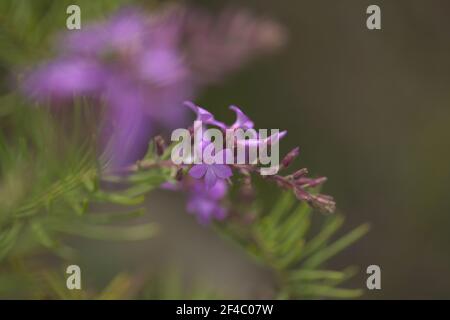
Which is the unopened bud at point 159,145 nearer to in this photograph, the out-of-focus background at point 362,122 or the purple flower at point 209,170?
the purple flower at point 209,170

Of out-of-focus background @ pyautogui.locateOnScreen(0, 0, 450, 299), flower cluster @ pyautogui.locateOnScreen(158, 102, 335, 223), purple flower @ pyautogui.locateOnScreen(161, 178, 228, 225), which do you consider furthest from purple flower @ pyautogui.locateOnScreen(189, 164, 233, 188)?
out-of-focus background @ pyautogui.locateOnScreen(0, 0, 450, 299)

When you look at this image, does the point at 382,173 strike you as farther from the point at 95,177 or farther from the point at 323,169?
the point at 95,177

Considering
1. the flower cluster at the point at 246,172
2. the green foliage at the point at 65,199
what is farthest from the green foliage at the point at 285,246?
the flower cluster at the point at 246,172

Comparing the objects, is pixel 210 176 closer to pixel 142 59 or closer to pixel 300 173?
pixel 300 173

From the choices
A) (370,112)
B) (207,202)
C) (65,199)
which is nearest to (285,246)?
(207,202)

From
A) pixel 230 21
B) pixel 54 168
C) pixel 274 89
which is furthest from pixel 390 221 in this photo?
pixel 54 168
